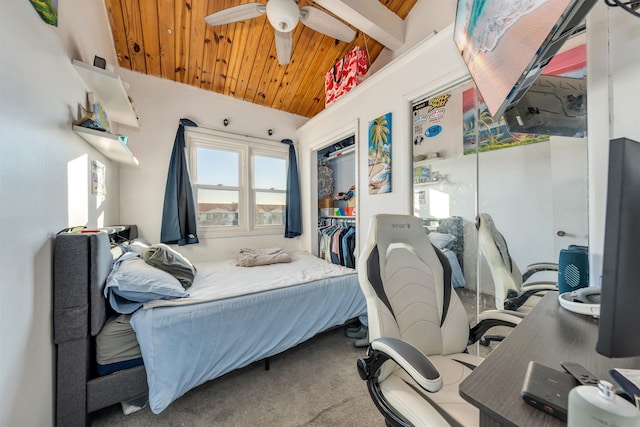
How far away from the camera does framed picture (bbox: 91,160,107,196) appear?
1.81 meters

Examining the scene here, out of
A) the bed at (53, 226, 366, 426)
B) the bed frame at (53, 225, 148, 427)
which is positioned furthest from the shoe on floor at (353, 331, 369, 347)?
the bed frame at (53, 225, 148, 427)

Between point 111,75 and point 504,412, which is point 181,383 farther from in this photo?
point 111,75

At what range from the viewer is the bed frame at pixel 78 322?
117 centimetres

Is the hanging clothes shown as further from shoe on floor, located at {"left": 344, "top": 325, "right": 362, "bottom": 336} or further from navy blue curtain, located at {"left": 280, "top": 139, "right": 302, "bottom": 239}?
shoe on floor, located at {"left": 344, "top": 325, "right": 362, "bottom": 336}

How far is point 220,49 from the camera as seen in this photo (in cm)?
265

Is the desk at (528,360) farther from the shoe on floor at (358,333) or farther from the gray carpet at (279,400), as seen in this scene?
the shoe on floor at (358,333)

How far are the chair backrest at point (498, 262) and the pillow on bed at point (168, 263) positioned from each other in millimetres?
2330

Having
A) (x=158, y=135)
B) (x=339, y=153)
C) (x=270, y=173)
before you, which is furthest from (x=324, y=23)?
(x=158, y=135)

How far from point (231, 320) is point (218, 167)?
7.86 feet

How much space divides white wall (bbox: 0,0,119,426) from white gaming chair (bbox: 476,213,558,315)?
253 centimetres

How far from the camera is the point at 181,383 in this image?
1.40m

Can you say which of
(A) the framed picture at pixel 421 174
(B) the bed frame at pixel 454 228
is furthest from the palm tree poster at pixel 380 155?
(B) the bed frame at pixel 454 228

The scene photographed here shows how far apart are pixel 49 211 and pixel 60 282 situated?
35cm

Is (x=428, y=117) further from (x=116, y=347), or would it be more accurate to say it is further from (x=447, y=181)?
(x=116, y=347)
